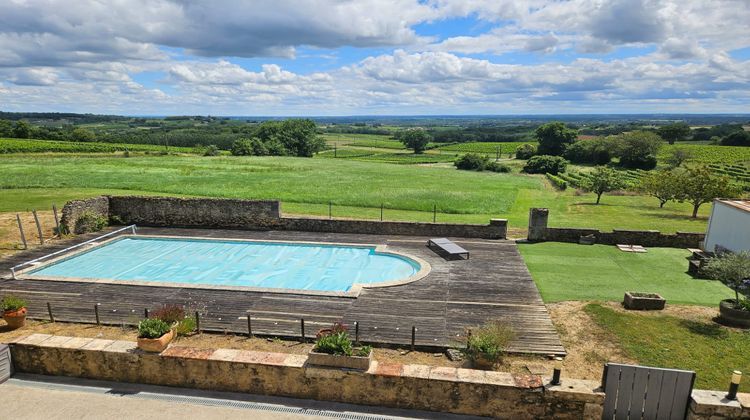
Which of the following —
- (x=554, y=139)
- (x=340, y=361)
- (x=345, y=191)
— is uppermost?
(x=340, y=361)

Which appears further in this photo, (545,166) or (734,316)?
(545,166)

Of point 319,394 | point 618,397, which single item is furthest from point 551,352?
point 319,394

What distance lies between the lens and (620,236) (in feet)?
68.1

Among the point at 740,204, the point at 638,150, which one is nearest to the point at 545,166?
the point at 638,150

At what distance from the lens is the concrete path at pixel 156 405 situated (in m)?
7.73

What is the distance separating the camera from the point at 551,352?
11.0 meters

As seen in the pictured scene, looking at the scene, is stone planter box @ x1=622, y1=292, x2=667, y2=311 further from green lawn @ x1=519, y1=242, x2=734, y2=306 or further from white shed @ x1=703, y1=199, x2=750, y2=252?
white shed @ x1=703, y1=199, x2=750, y2=252

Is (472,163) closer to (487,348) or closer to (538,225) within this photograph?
(538,225)

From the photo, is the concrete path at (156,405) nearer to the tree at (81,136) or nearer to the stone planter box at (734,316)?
the stone planter box at (734,316)

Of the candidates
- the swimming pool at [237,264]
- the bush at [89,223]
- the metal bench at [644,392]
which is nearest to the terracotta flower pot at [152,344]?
the swimming pool at [237,264]

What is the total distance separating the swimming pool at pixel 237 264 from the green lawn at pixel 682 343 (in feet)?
20.9

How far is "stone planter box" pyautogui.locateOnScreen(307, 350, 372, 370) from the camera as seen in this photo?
26.3 ft

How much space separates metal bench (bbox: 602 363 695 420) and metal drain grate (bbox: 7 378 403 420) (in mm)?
3708

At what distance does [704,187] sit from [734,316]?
841 inches
